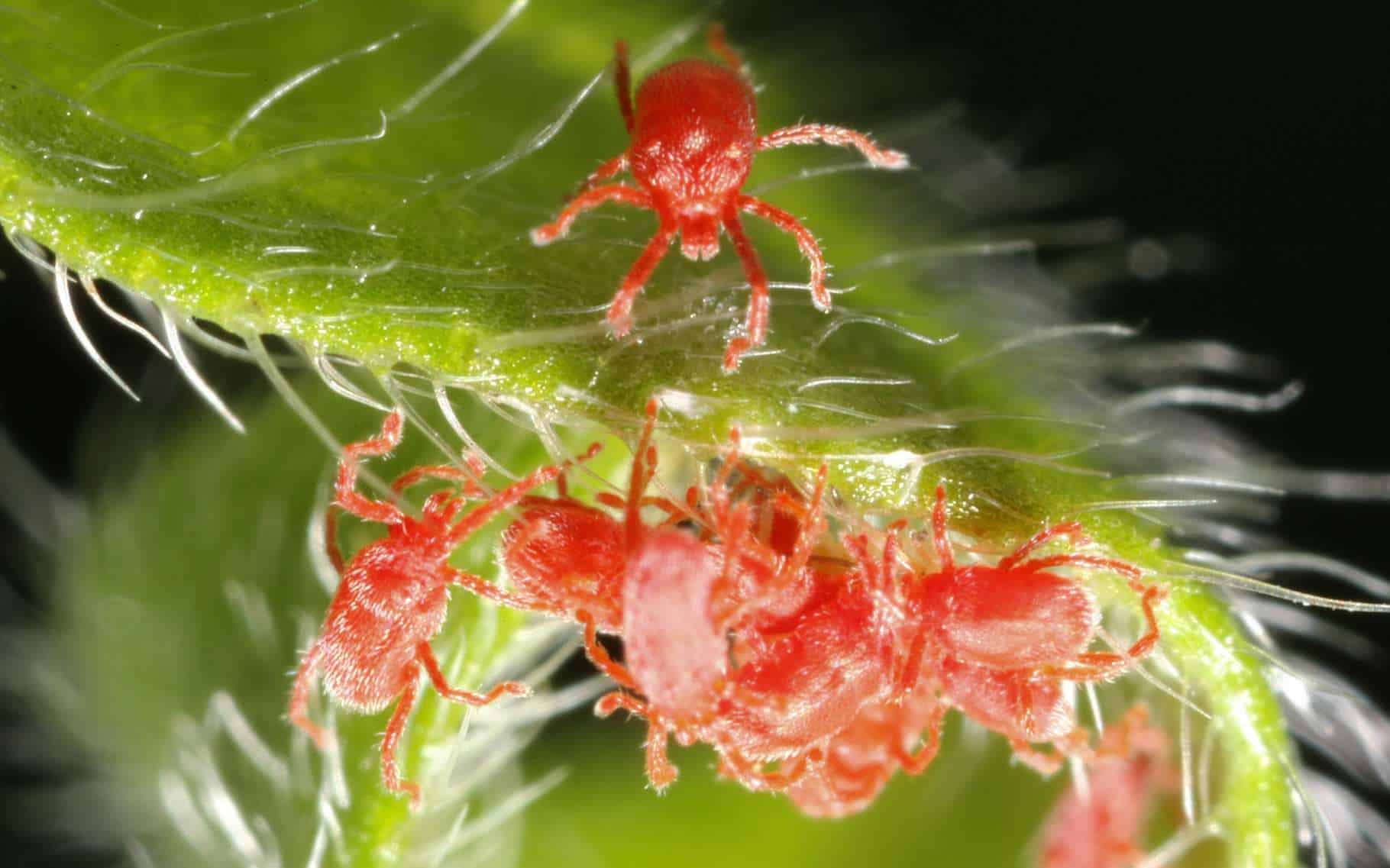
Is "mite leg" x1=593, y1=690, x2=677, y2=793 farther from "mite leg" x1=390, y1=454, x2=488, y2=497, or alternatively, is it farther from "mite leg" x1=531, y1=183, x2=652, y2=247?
"mite leg" x1=531, y1=183, x2=652, y2=247

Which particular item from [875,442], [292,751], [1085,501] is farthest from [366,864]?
[1085,501]

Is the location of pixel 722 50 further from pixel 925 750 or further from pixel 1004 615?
pixel 925 750

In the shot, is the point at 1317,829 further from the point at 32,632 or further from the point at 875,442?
the point at 32,632

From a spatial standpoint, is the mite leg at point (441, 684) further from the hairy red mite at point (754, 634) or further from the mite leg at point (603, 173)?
the mite leg at point (603, 173)

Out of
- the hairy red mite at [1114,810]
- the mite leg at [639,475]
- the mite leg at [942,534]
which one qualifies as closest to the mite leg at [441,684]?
the mite leg at [639,475]

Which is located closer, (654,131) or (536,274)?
(536,274)

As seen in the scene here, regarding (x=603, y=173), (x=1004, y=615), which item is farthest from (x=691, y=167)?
(x=1004, y=615)

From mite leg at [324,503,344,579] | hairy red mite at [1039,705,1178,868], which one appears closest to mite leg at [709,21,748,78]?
mite leg at [324,503,344,579]
